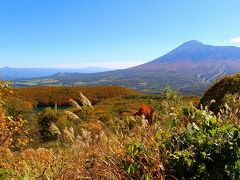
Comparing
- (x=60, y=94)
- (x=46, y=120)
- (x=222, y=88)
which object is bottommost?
(x=60, y=94)

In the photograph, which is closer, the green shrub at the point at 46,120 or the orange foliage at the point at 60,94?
the green shrub at the point at 46,120

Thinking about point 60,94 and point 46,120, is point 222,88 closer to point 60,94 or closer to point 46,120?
point 46,120

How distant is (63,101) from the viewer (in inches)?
2386

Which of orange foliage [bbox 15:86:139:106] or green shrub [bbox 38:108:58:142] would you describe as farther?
orange foliage [bbox 15:86:139:106]

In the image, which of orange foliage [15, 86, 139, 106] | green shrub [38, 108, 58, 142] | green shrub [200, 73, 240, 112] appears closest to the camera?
green shrub [200, 73, 240, 112]

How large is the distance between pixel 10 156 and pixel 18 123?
1.10 meters

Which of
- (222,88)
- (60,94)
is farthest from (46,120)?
(60,94)

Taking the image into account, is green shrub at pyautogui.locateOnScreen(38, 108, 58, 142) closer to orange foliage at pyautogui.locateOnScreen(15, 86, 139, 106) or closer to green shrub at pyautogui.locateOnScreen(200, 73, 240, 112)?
green shrub at pyautogui.locateOnScreen(200, 73, 240, 112)

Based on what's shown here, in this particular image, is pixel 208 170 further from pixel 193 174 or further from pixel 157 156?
pixel 157 156

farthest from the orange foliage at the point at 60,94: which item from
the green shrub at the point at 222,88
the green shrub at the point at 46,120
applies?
the green shrub at the point at 222,88

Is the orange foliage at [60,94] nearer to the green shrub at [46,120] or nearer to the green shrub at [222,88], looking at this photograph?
the green shrub at [46,120]

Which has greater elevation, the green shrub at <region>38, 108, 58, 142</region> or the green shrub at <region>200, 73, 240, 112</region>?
the green shrub at <region>200, 73, 240, 112</region>

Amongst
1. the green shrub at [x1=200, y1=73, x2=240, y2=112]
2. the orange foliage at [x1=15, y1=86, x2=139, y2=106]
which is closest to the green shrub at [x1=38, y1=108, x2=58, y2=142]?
the green shrub at [x1=200, y1=73, x2=240, y2=112]

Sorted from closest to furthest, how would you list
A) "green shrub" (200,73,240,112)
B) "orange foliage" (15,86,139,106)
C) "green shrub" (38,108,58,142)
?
"green shrub" (200,73,240,112), "green shrub" (38,108,58,142), "orange foliage" (15,86,139,106)
